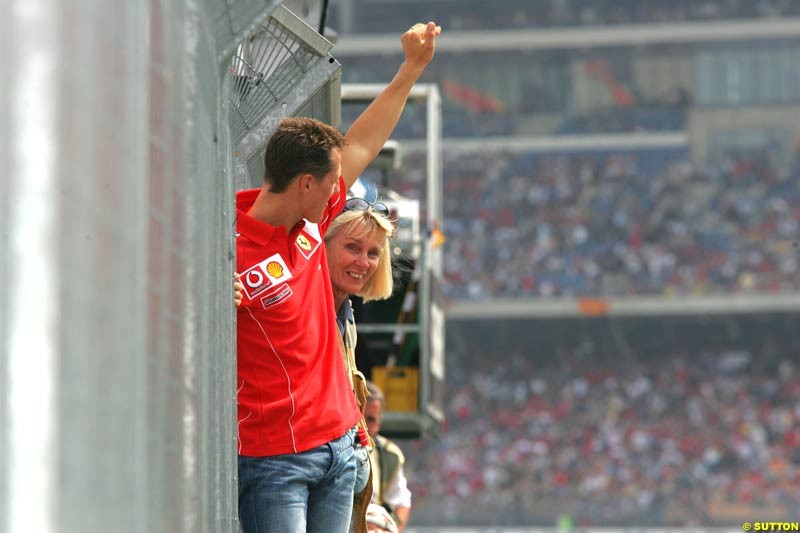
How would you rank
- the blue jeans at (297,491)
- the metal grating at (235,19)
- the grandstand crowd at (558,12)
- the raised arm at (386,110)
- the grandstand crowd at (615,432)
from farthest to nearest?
the grandstand crowd at (558,12), the grandstand crowd at (615,432), the raised arm at (386,110), the blue jeans at (297,491), the metal grating at (235,19)

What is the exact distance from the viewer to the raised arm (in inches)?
135

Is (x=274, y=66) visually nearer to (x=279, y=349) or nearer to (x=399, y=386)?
(x=279, y=349)

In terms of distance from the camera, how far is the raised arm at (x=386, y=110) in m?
3.42

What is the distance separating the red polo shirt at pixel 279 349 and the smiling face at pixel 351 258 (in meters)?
0.39

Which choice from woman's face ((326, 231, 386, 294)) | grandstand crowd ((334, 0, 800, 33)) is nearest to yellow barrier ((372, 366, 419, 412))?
woman's face ((326, 231, 386, 294))

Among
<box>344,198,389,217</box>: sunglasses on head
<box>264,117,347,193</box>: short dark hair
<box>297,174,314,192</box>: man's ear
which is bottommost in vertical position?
<box>344,198,389,217</box>: sunglasses on head

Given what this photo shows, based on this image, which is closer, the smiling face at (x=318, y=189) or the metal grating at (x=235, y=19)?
the metal grating at (x=235, y=19)

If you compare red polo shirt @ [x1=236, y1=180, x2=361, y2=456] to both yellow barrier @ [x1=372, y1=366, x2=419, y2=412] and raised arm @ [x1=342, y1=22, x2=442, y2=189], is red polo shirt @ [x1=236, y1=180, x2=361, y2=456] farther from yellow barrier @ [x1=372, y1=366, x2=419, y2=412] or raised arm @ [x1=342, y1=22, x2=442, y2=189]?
yellow barrier @ [x1=372, y1=366, x2=419, y2=412]

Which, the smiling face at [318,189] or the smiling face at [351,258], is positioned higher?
the smiling face at [318,189]

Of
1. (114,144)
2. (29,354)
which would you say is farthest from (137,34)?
(29,354)

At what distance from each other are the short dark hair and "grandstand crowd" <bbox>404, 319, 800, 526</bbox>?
77.4 ft

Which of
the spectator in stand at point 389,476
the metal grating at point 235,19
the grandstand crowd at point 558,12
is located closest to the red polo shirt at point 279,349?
the metal grating at point 235,19

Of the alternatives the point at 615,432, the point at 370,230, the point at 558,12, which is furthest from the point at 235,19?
the point at 558,12

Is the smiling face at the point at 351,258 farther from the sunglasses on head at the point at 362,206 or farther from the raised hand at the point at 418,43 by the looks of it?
the raised hand at the point at 418,43
